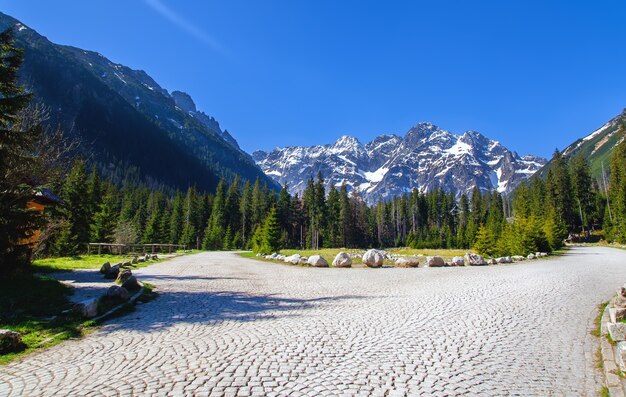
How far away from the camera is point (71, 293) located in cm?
1165

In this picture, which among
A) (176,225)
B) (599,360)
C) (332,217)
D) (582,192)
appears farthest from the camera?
(332,217)

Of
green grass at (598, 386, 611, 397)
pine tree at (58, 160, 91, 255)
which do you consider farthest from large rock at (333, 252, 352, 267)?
pine tree at (58, 160, 91, 255)

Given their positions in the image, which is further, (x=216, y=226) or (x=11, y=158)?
(x=216, y=226)

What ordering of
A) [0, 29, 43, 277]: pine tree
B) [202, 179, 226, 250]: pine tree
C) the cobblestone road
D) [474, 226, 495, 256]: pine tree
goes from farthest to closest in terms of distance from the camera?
[202, 179, 226, 250]: pine tree < [474, 226, 495, 256]: pine tree < [0, 29, 43, 277]: pine tree < the cobblestone road

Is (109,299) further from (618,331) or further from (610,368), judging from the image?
(618,331)

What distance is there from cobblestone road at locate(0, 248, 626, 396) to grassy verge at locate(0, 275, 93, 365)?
0.54 meters

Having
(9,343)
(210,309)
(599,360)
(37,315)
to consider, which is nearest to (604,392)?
(599,360)

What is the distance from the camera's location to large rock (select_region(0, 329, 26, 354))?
6.16 metres

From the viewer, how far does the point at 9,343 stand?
6.23 m

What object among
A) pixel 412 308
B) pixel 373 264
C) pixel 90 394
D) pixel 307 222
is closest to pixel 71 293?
pixel 90 394

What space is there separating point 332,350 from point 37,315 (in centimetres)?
805

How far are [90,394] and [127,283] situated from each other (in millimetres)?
9086

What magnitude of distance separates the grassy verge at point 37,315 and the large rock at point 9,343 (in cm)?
13

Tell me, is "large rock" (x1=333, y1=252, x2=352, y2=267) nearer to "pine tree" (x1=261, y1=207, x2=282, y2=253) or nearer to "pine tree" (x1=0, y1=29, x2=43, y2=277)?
"pine tree" (x1=0, y1=29, x2=43, y2=277)
